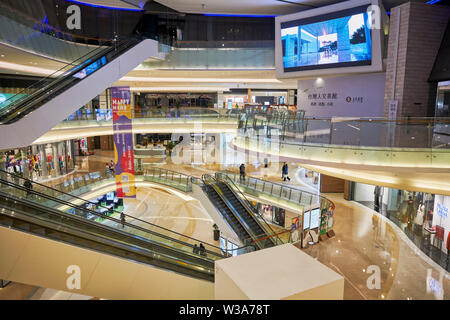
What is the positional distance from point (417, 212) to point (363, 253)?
14.4 ft

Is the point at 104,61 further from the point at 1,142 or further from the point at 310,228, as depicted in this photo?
the point at 310,228

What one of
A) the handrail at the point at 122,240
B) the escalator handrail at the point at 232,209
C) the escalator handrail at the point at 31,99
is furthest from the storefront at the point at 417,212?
the escalator handrail at the point at 31,99

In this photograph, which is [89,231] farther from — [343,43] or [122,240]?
[343,43]

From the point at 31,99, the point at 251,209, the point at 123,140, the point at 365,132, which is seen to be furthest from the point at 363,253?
the point at 31,99

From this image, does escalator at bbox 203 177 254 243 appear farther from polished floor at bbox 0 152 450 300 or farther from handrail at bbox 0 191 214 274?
handrail at bbox 0 191 214 274

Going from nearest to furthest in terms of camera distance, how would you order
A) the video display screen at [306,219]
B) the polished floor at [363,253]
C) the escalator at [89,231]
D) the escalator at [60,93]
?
the escalator at [89,231] < the escalator at [60,93] < the polished floor at [363,253] < the video display screen at [306,219]

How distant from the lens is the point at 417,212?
12797mm

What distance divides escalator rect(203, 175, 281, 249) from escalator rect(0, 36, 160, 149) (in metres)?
5.83

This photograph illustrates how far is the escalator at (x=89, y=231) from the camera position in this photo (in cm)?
562

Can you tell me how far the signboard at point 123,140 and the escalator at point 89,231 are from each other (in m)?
3.94

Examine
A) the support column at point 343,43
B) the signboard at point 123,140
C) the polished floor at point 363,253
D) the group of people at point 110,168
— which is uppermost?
the support column at point 343,43

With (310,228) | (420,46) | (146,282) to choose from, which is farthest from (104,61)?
(420,46)

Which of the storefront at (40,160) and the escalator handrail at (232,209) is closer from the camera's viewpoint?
the escalator handrail at (232,209)

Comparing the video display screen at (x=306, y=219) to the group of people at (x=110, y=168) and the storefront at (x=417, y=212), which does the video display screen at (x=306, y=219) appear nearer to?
the storefront at (x=417, y=212)
